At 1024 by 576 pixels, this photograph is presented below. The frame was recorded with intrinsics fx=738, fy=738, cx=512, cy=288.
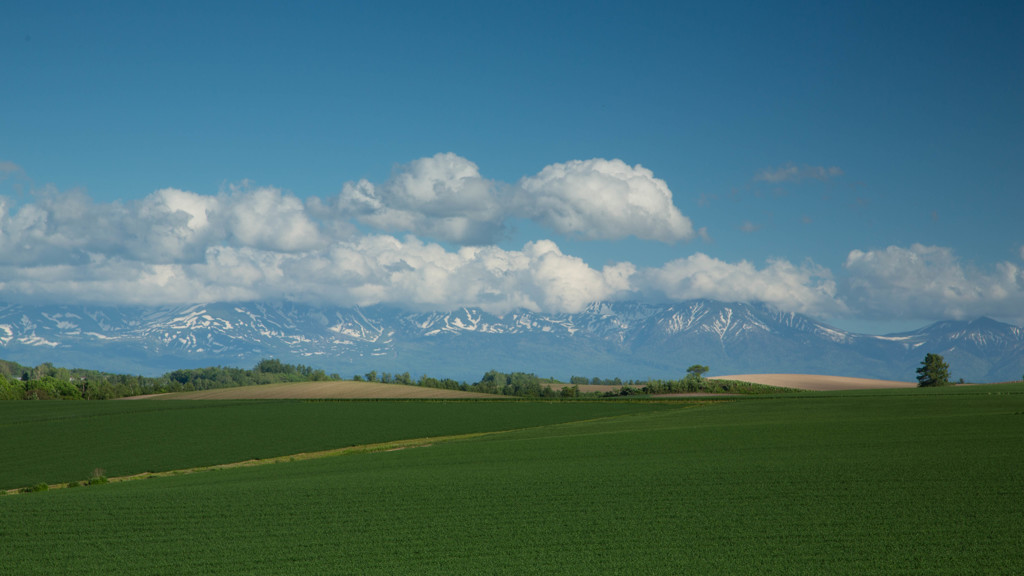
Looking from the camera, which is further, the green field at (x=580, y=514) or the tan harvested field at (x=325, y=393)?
the tan harvested field at (x=325, y=393)

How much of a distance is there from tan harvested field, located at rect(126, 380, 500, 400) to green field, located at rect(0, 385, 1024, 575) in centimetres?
7287

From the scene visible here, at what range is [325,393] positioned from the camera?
368 ft

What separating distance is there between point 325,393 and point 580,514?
9694cm

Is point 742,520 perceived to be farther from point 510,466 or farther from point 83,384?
point 83,384

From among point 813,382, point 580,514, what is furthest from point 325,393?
point 580,514

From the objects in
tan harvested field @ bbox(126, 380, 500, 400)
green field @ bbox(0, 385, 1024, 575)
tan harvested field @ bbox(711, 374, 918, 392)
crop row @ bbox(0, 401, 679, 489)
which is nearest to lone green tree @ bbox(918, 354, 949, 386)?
tan harvested field @ bbox(711, 374, 918, 392)

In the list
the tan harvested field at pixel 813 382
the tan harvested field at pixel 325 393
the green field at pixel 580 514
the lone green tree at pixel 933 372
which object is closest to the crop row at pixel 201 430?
the green field at pixel 580 514

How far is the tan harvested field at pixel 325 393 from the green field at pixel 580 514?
239ft

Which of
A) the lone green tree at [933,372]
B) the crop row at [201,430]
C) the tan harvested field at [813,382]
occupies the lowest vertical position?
the crop row at [201,430]

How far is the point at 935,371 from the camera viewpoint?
130 m

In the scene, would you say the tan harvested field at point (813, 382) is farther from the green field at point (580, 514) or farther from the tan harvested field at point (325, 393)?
the green field at point (580, 514)

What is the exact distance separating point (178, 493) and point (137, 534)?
19.6 feet

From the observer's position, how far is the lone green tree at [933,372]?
129m

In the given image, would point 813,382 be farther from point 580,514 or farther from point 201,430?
point 580,514
